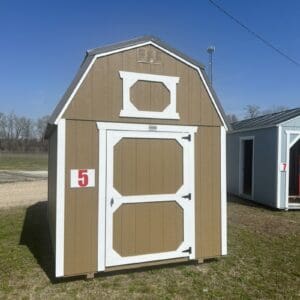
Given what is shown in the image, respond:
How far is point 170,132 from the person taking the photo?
5211mm

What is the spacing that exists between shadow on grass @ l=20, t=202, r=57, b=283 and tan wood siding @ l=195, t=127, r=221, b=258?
2314 mm

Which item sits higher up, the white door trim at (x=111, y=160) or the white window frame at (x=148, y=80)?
the white window frame at (x=148, y=80)

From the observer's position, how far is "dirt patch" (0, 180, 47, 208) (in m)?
11.6

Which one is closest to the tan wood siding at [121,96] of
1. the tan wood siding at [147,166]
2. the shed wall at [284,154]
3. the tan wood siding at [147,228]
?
the tan wood siding at [147,166]

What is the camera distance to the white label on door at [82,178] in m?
4.68

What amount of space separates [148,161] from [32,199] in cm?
849

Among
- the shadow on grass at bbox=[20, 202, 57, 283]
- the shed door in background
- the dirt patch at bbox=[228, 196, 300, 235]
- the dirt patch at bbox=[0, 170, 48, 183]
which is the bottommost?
the shadow on grass at bbox=[20, 202, 57, 283]

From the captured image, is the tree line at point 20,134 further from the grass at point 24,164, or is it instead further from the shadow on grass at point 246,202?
the shadow on grass at point 246,202

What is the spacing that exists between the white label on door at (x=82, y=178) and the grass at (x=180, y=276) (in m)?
1.33

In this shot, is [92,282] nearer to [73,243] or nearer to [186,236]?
[73,243]

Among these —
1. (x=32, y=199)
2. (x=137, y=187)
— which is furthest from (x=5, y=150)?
(x=137, y=187)

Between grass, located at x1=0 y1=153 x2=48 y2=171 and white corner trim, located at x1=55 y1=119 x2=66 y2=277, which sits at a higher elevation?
white corner trim, located at x1=55 y1=119 x2=66 y2=277

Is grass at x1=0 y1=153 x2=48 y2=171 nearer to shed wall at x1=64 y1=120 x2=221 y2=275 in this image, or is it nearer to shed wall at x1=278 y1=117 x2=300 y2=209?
shed wall at x1=278 y1=117 x2=300 y2=209

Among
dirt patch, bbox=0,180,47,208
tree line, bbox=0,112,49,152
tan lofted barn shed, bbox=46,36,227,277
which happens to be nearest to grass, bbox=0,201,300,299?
tan lofted barn shed, bbox=46,36,227,277
